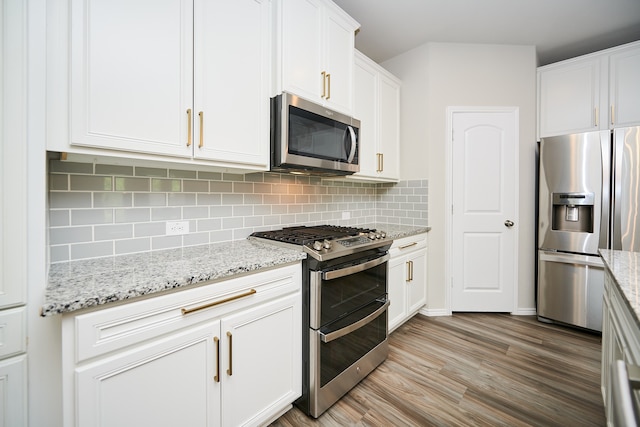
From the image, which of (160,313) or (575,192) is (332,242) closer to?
(160,313)

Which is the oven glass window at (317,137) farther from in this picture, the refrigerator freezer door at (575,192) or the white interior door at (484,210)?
the refrigerator freezer door at (575,192)

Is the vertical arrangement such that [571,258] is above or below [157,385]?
above

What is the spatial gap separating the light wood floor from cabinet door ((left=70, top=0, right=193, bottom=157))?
64.6 inches

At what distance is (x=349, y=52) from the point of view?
2219 millimetres

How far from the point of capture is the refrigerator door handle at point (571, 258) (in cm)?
250

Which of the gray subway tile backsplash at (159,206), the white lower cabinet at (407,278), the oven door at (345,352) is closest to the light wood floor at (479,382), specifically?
the oven door at (345,352)

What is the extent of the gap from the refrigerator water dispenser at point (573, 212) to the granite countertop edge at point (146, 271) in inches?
103

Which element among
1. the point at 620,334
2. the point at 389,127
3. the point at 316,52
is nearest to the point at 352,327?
the point at 620,334

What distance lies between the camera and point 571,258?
2.62 metres

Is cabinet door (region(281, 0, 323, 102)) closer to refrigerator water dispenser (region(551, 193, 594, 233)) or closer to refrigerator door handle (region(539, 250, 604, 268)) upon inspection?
refrigerator water dispenser (region(551, 193, 594, 233))

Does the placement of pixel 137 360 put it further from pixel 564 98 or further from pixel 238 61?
pixel 564 98

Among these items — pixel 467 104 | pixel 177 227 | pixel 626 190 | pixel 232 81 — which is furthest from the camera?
pixel 467 104

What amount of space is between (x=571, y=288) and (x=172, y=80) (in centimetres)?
355

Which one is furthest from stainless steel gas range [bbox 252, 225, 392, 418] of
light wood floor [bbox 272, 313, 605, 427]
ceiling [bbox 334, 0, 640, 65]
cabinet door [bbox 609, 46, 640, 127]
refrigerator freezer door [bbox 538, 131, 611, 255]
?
cabinet door [bbox 609, 46, 640, 127]
